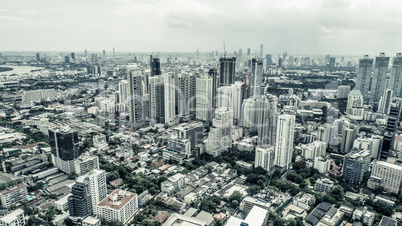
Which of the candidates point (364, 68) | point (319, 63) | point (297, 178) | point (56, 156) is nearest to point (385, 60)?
point (364, 68)

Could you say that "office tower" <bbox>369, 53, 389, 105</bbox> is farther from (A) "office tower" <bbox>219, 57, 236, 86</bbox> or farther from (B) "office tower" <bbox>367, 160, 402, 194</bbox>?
A: (B) "office tower" <bbox>367, 160, 402, 194</bbox>

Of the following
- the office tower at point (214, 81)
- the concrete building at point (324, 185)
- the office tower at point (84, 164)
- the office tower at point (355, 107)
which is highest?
the office tower at point (214, 81)

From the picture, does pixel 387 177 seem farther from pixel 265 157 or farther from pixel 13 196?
pixel 13 196

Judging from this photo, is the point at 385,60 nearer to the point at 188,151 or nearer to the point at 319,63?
the point at 188,151

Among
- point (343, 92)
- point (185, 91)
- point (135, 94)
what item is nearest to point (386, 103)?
point (343, 92)

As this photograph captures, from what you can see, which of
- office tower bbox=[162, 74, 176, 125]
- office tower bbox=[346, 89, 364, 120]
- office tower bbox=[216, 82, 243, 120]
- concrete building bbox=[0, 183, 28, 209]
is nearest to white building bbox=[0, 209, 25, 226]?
concrete building bbox=[0, 183, 28, 209]

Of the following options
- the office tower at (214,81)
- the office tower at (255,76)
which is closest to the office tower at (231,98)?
the office tower at (214,81)

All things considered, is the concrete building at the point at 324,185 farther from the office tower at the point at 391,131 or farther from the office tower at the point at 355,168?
the office tower at the point at 391,131

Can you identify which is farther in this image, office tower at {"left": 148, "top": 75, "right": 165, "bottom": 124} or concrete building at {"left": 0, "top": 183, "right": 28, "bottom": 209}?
office tower at {"left": 148, "top": 75, "right": 165, "bottom": 124}

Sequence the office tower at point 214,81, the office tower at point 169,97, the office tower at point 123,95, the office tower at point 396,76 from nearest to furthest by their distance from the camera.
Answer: the office tower at point 169,97
the office tower at point 123,95
the office tower at point 214,81
the office tower at point 396,76
